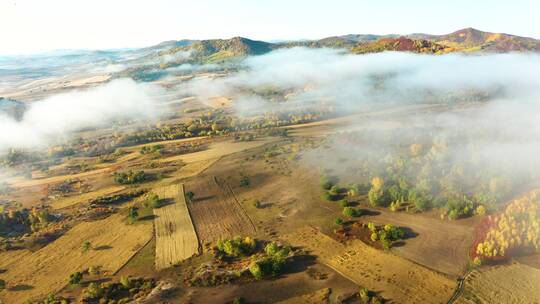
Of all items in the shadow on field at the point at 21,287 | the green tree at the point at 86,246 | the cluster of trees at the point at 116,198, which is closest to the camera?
the shadow on field at the point at 21,287

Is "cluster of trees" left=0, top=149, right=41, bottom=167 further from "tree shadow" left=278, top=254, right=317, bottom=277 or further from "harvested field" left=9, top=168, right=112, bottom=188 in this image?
"tree shadow" left=278, top=254, right=317, bottom=277

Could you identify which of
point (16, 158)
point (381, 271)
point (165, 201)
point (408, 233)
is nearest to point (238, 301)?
point (381, 271)

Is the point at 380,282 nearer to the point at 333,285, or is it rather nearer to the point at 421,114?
the point at 333,285

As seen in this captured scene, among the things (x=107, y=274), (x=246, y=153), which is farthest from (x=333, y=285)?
(x=246, y=153)

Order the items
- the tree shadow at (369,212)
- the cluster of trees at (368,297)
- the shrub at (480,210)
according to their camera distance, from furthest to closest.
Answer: the tree shadow at (369,212)
the shrub at (480,210)
the cluster of trees at (368,297)

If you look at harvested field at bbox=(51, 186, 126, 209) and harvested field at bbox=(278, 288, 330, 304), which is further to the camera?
harvested field at bbox=(51, 186, 126, 209)

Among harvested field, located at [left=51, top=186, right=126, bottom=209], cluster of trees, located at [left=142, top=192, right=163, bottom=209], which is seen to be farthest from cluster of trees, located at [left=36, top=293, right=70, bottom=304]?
harvested field, located at [left=51, top=186, right=126, bottom=209]

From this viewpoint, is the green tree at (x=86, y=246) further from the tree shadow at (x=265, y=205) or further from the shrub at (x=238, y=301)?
the tree shadow at (x=265, y=205)

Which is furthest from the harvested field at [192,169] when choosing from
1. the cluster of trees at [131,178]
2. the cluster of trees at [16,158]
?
the cluster of trees at [16,158]
